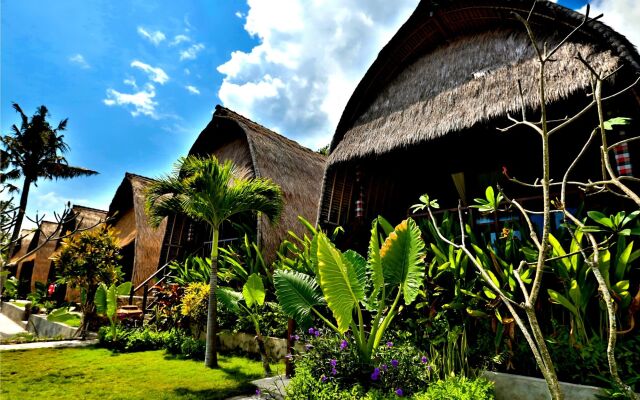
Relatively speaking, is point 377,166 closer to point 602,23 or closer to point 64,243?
point 602,23

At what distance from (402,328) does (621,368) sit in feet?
7.49

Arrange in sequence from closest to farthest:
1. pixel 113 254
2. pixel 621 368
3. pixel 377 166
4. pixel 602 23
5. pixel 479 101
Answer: pixel 621 368 < pixel 602 23 < pixel 479 101 < pixel 377 166 < pixel 113 254

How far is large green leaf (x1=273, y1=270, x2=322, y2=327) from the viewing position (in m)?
4.93

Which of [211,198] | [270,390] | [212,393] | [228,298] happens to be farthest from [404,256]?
[228,298]

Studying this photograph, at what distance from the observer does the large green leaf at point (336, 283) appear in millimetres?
4047

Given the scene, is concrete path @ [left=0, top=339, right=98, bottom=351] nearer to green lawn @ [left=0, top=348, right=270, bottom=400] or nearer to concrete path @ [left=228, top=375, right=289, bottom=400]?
green lawn @ [left=0, top=348, right=270, bottom=400]

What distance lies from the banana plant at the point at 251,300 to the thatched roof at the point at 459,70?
3018mm

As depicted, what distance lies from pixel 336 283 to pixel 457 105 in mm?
3853

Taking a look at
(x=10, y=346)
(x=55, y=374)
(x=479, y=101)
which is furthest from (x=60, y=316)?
(x=479, y=101)

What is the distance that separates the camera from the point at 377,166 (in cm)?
820

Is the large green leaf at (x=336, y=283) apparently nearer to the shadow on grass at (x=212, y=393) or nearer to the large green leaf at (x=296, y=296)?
the large green leaf at (x=296, y=296)

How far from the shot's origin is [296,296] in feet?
16.4

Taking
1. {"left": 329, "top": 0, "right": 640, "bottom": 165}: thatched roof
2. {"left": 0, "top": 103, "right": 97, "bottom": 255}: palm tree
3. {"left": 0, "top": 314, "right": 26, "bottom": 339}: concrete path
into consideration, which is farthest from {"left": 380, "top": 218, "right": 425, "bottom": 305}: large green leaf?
{"left": 0, "top": 103, "right": 97, "bottom": 255}: palm tree

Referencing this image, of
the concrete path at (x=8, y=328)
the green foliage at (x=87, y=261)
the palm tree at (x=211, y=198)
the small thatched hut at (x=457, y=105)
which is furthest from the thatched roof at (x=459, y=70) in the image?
the concrete path at (x=8, y=328)
